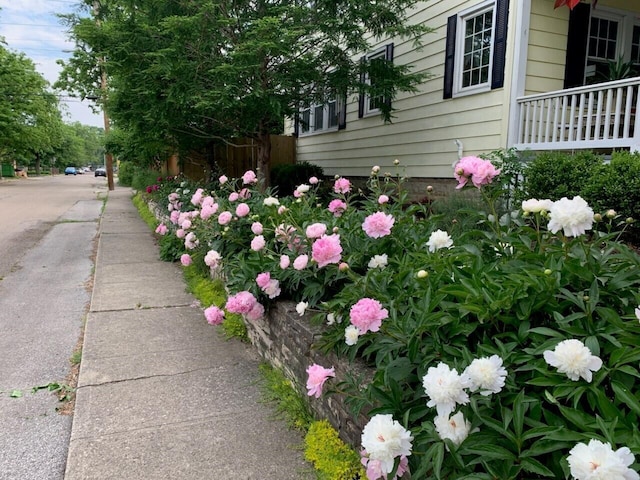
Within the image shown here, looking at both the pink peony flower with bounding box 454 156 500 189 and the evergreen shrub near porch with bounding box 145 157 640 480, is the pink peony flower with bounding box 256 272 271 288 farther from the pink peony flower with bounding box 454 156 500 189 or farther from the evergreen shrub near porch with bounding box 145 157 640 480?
the pink peony flower with bounding box 454 156 500 189

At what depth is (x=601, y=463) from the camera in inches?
39.9

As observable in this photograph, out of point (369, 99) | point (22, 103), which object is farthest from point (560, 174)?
point (22, 103)

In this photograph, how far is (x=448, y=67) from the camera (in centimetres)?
725

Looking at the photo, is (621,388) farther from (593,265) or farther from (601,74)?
(601,74)

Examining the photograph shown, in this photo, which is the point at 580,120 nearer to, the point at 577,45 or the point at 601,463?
the point at 577,45

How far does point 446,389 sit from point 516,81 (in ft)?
19.7

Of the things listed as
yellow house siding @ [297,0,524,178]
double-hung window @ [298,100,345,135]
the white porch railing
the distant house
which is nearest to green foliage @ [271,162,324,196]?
double-hung window @ [298,100,345,135]

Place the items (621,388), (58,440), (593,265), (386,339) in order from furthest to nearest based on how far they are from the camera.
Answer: (58,440) < (386,339) < (593,265) < (621,388)

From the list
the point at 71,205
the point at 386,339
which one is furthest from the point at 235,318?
the point at 71,205

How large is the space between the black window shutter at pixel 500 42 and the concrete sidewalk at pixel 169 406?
196 inches

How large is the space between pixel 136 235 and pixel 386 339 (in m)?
7.85

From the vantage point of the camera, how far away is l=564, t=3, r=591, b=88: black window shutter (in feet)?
20.9

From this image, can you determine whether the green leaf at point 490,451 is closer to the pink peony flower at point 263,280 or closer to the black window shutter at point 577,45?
the pink peony flower at point 263,280

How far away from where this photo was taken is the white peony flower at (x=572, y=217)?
1.47 meters
